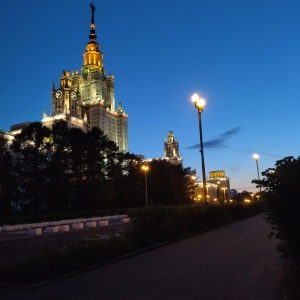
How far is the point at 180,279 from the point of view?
9.58 m

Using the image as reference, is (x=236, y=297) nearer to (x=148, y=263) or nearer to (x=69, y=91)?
(x=148, y=263)

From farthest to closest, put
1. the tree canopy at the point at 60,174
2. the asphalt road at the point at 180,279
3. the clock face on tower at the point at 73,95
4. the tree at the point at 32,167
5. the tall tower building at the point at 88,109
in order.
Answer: the clock face on tower at the point at 73,95 < the tall tower building at the point at 88,109 < the tree at the point at 32,167 < the tree canopy at the point at 60,174 < the asphalt road at the point at 180,279

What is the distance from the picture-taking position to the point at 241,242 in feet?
57.6

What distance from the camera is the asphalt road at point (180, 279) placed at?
813 cm

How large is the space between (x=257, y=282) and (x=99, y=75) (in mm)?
195230

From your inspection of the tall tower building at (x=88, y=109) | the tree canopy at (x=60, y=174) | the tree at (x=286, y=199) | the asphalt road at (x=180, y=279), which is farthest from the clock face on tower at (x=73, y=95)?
the tree at (x=286, y=199)

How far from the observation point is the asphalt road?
8.13m

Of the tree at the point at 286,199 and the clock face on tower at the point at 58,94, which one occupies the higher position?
the clock face on tower at the point at 58,94

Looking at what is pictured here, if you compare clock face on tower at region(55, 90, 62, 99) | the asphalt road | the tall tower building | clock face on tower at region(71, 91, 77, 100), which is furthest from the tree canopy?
clock face on tower at region(71, 91, 77, 100)

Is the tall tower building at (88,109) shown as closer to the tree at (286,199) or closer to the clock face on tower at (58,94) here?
the clock face on tower at (58,94)

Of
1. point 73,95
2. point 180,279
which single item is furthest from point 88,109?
point 180,279

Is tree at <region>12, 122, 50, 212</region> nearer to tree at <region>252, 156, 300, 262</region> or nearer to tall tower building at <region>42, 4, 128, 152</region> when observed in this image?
tree at <region>252, 156, 300, 262</region>

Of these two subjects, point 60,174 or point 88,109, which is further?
point 88,109

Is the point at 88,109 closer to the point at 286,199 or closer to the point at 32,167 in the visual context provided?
the point at 32,167
